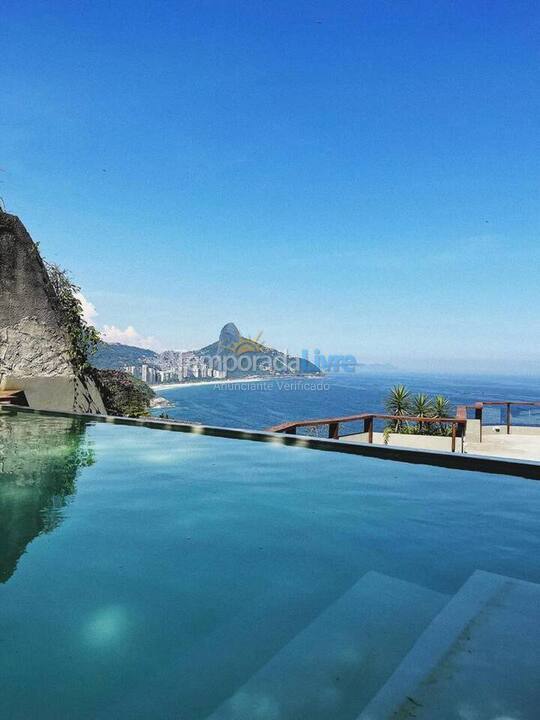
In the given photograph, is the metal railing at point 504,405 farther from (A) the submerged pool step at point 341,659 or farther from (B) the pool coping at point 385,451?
(A) the submerged pool step at point 341,659

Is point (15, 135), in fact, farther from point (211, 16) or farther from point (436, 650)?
point (436, 650)

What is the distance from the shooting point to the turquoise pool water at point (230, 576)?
1229 millimetres

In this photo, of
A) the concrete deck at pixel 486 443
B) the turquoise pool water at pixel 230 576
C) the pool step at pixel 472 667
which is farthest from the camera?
the concrete deck at pixel 486 443

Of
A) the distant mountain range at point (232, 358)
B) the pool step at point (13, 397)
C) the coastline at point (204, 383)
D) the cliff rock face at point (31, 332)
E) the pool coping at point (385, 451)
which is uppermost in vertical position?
the distant mountain range at point (232, 358)

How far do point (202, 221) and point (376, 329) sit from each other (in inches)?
2426

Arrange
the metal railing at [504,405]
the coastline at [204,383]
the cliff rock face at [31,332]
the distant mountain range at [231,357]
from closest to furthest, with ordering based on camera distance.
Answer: the cliff rock face at [31,332] < the metal railing at [504,405] < the distant mountain range at [231,357] < the coastline at [204,383]

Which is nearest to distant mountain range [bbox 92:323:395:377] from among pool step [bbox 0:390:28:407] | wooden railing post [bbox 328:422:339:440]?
pool step [bbox 0:390:28:407]

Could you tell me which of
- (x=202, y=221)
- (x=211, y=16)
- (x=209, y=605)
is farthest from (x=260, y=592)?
(x=202, y=221)

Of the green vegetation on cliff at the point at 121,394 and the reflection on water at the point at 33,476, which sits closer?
the reflection on water at the point at 33,476

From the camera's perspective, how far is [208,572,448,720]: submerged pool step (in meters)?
1.14

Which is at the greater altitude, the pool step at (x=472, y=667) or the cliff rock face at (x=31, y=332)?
the cliff rock face at (x=31, y=332)

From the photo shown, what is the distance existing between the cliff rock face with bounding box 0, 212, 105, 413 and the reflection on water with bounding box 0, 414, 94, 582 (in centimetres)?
166

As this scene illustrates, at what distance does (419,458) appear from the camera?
416 cm

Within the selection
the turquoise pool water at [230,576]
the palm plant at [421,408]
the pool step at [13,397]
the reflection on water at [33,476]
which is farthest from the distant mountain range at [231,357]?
the turquoise pool water at [230,576]
